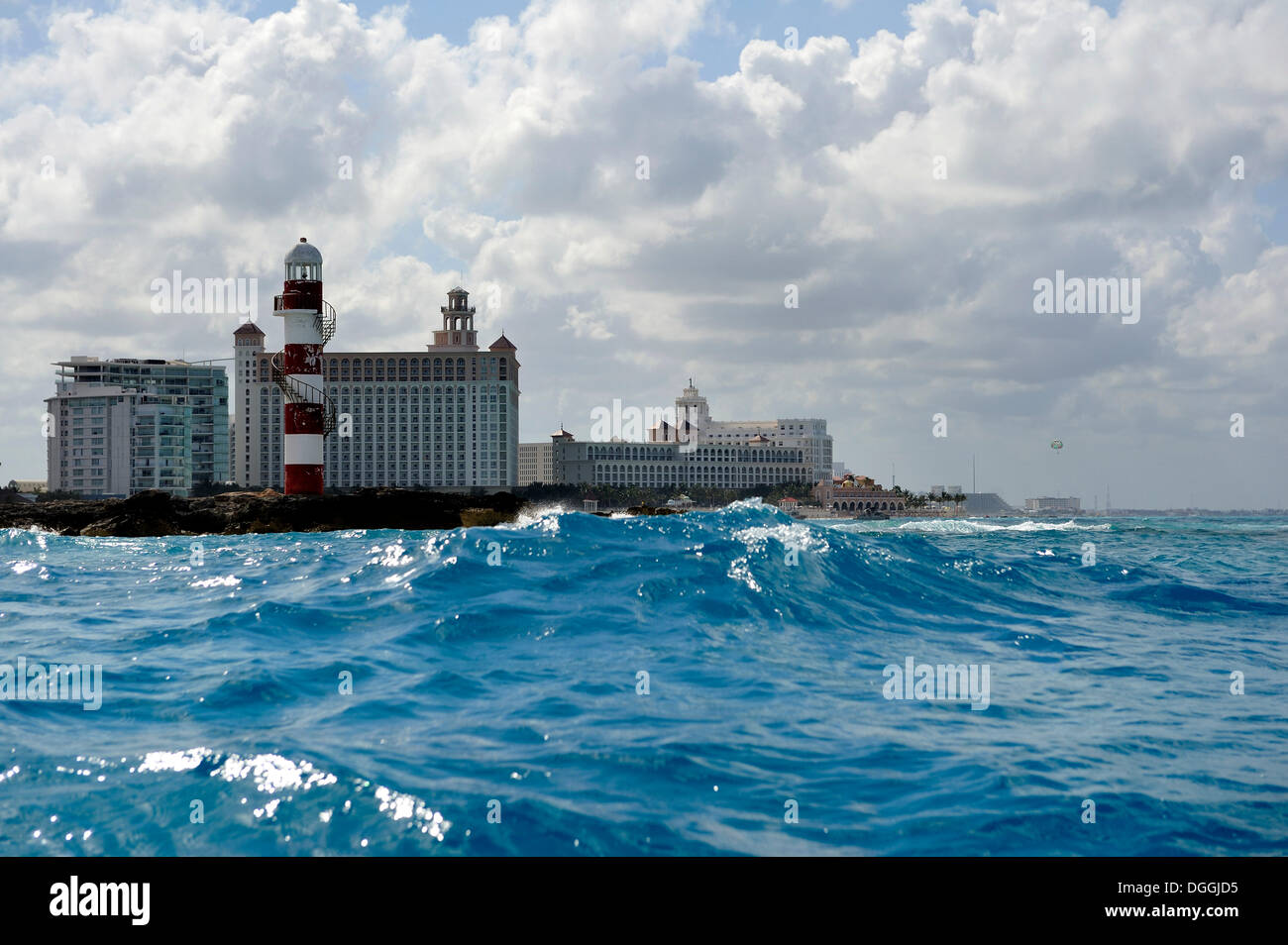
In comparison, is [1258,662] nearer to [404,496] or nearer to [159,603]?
[159,603]

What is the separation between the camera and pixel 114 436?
131750 mm

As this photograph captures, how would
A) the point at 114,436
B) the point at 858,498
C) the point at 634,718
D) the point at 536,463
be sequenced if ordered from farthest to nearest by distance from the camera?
the point at 536,463 → the point at 858,498 → the point at 114,436 → the point at 634,718

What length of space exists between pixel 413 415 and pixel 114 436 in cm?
4543

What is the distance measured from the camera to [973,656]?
44.1 ft

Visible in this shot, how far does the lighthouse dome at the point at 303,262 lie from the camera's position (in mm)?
63375

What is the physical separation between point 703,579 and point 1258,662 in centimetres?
859

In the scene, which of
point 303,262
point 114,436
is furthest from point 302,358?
point 114,436

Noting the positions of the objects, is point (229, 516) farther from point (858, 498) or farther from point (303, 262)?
point (858, 498)

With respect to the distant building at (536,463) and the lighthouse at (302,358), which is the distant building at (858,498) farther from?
the lighthouse at (302,358)

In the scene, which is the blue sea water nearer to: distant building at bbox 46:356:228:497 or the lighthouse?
the lighthouse

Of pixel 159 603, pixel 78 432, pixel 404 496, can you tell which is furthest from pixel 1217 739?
pixel 78 432

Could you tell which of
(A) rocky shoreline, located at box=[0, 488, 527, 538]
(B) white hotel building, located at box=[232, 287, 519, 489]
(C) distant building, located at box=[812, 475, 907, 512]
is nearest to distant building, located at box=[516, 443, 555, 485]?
(B) white hotel building, located at box=[232, 287, 519, 489]
